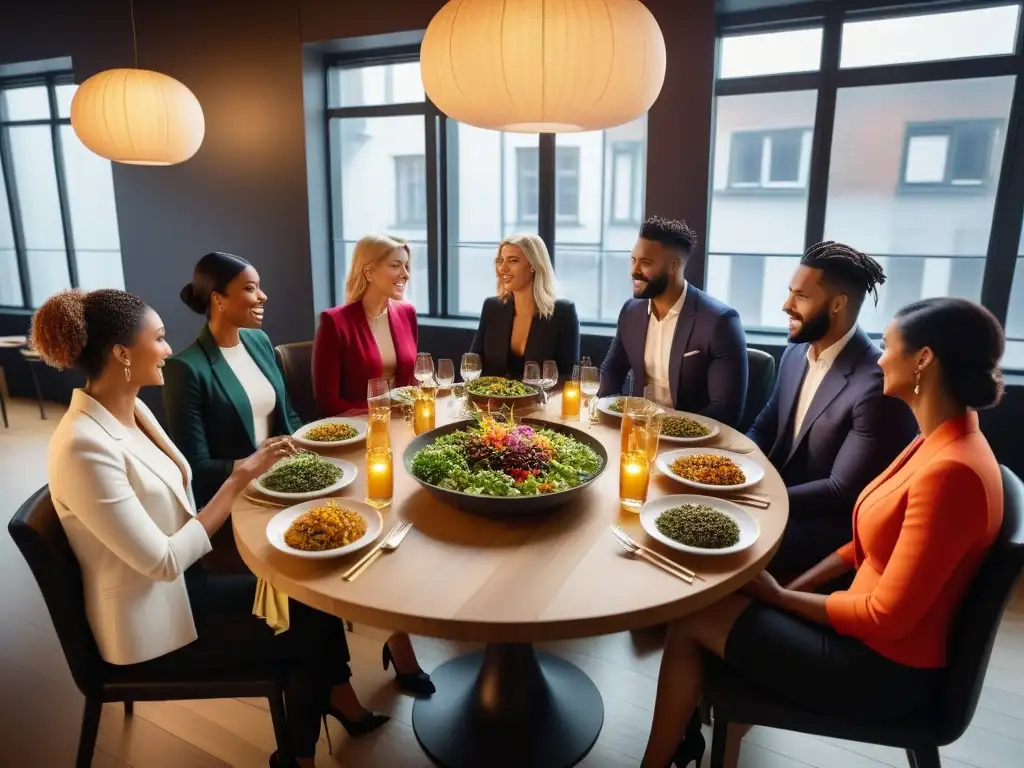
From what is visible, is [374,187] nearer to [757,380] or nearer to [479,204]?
[479,204]

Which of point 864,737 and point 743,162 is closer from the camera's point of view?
point 864,737

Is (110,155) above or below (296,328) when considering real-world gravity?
above

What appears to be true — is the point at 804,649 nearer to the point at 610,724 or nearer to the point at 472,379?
the point at 610,724

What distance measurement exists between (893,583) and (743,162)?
9.86 feet

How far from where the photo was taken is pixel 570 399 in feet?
7.47

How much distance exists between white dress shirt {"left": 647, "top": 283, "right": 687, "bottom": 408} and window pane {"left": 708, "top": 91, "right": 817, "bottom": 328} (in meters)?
1.05

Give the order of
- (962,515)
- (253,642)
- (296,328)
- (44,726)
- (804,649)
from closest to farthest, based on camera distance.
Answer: (962,515)
(804,649)
(253,642)
(44,726)
(296,328)

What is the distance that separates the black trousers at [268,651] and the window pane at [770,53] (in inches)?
134

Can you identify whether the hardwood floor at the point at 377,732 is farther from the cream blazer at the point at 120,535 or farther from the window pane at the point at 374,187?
the window pane at the point at 374,187

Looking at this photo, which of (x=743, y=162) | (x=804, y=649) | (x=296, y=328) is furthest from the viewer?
(x=296, y=328)

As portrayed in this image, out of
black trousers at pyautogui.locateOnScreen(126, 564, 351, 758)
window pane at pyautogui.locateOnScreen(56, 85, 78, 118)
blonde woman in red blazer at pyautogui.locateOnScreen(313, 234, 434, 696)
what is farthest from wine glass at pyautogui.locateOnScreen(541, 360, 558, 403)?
window pane at pyautogui.locateOnScreen(56, 85, 78, 118)

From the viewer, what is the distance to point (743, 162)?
3.79m

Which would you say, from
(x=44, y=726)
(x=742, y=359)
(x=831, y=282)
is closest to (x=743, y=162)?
(x=742, y=359)

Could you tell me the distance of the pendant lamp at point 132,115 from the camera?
120 inches
